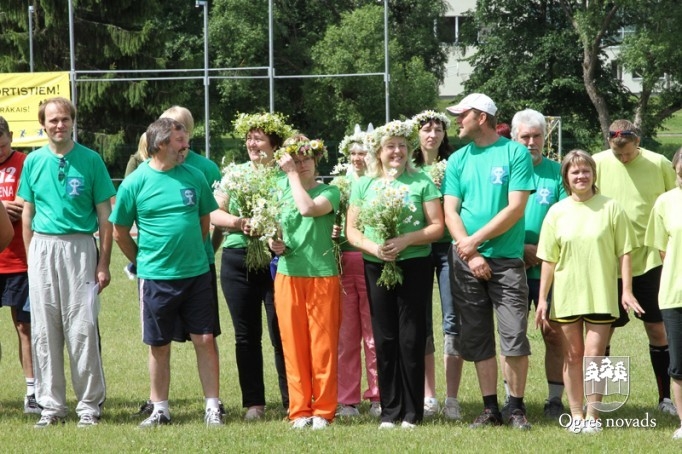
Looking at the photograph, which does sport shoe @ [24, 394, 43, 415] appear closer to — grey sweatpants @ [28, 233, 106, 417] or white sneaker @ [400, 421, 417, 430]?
grey sweatpants @ [28, 233, 106, 417]

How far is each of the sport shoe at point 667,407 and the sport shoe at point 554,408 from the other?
76 centimetres

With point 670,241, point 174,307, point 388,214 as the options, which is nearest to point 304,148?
point 388,214

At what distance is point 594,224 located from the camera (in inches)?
279

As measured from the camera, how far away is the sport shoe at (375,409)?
798 centimetres

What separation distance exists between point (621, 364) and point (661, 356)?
71 centimetres

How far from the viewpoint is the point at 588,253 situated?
708cm

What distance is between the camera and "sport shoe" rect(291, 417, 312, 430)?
24.1 feet

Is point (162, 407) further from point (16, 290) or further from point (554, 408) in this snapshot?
point (554, 408)

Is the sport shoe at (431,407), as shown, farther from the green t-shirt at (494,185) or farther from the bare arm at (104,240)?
the bare arm at (104,240)

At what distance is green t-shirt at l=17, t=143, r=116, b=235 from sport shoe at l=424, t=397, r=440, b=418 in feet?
9.05

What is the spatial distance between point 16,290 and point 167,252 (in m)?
1.54

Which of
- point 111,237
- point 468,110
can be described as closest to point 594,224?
point 468,110

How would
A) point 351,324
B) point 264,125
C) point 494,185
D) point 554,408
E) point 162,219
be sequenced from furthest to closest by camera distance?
point 351,324, point 554,408, point 264,125, point 162,219, point 494,185

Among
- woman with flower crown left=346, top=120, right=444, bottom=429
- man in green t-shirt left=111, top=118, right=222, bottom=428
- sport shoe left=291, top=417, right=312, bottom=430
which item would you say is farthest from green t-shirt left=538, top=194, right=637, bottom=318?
man in green t-shirt left=111, top=118, right=222, bottom=428
